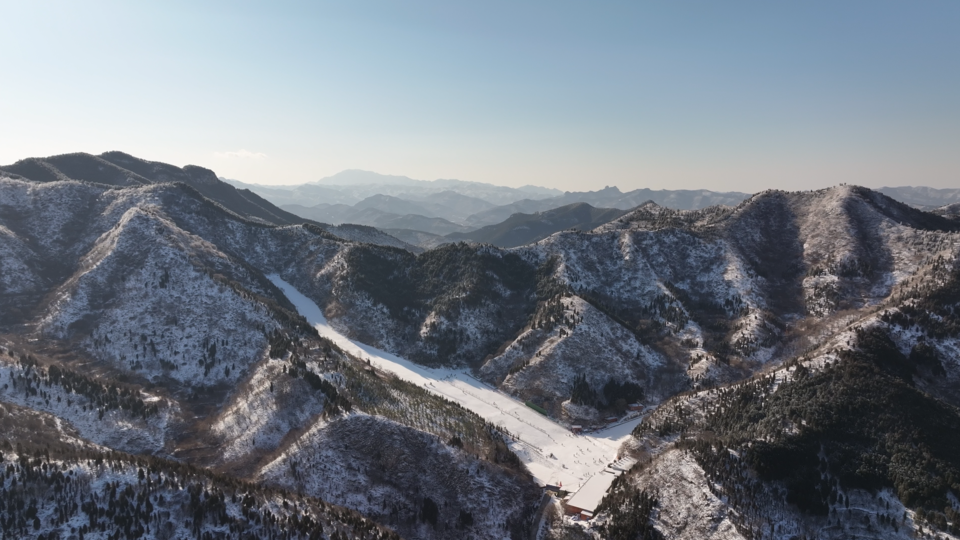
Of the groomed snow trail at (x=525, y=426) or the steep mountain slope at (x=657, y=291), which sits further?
the steep mountain slope at (x=657, y=291)

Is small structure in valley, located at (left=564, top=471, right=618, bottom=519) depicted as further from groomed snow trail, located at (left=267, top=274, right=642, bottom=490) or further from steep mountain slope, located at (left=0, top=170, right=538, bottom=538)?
steep mountain slope, located at (left=0, top=170, right=538, bottom=538)

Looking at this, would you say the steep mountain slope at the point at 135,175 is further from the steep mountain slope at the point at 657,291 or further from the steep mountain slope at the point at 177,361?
the steep mountain slope at the point at 657,291

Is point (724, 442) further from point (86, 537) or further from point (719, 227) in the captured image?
point (719, 227)

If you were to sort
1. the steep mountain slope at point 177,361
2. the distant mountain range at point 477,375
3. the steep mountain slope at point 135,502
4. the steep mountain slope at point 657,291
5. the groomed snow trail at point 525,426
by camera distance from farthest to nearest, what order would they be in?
the steep mountain slope at point 657,291
the groomed snow trail at point 525,426
the steep mountain slope at point 177,361
the distant mountain range at point 477,375
the steep mountain slope at point 135,502

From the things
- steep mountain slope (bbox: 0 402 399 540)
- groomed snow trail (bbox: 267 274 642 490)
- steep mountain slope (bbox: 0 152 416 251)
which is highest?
steep mountain slope (bbox: 0 152 416 251)

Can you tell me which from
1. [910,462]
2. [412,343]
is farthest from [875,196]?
[412,343]

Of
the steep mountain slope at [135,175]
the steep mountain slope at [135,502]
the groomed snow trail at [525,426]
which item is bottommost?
the groomed snow trail at [525,426]

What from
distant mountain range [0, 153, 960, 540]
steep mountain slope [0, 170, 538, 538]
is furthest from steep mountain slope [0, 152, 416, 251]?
steep mountain slope [0, 170, 538, 538]

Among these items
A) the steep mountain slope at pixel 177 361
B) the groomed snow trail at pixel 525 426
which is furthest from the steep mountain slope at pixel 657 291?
Answer: the steep mountain slope at pixel 177 361
